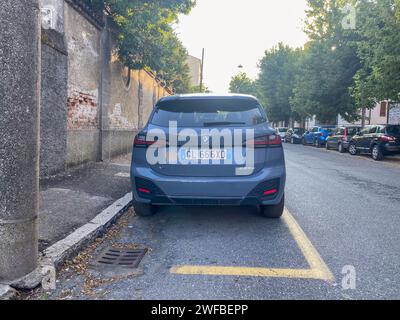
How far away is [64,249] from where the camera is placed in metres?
3.39

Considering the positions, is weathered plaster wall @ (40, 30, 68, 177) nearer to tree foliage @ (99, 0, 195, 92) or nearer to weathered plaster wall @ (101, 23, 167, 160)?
weathered plaster wall @ (101, 23, 167, 160)

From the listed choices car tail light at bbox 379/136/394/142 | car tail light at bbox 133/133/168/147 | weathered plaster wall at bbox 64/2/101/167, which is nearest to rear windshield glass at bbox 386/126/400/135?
car tail light at bbox 379/136/394/142

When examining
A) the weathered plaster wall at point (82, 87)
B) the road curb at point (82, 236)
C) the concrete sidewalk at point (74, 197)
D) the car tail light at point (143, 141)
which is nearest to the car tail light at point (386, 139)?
the concrete sidewalk at point (74, 197)

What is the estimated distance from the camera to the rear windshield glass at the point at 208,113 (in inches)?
168

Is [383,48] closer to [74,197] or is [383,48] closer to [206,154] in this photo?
[206,154]

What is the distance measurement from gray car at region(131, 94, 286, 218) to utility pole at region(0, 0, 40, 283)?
1.55 m

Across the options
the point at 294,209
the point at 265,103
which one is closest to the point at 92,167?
the point at 294,209

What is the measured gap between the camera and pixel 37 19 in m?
2.83

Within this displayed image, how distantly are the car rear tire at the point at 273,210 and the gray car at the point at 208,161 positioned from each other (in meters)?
0.53

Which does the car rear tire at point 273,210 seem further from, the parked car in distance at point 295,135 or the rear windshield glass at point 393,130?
the parked car in distance at point 295,135

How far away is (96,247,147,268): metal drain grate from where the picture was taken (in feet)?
11.1
